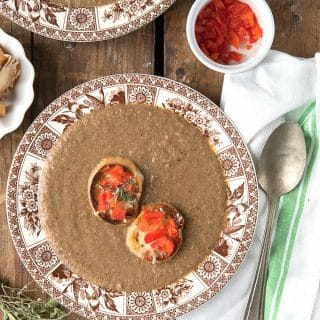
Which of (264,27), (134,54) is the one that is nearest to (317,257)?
(264,27)

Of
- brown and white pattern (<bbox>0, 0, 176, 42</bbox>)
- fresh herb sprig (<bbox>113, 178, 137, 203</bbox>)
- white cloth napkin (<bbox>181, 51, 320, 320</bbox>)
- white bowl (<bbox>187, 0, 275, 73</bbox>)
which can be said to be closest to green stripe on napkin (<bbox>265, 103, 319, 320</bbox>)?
white cloth napkin (<bbox>181, 51, 320, 320</bbox>)

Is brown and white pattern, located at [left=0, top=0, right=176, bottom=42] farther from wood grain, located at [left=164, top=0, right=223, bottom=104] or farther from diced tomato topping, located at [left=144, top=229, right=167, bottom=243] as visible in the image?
diced tomato topping, located at [left=144, top=229, right=167, bottom=243]

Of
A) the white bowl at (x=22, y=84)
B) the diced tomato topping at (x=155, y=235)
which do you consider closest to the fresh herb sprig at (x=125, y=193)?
the diced tomato topping at (x=155, y=235)

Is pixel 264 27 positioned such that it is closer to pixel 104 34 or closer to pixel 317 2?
pixel 317 2

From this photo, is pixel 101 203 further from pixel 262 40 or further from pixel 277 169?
pixel 262 40

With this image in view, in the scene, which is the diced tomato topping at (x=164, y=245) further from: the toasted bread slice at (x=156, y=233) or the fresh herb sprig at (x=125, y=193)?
the fresh herb sprig at (x=125, y=193)

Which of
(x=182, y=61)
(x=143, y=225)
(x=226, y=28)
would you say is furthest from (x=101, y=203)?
(x=226, y=28)
